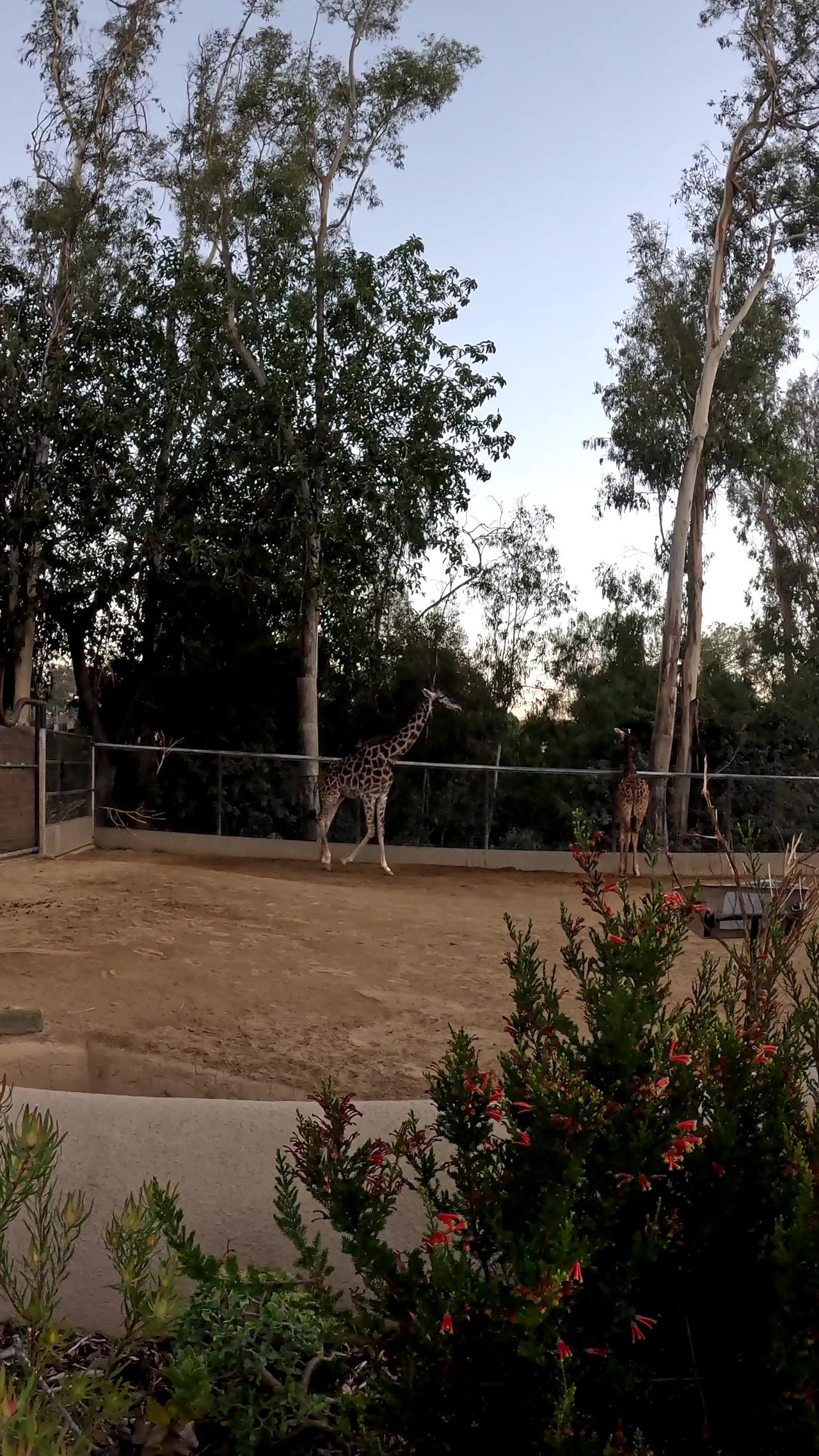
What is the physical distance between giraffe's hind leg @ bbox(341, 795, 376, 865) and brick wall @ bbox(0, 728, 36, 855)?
12.2 ft

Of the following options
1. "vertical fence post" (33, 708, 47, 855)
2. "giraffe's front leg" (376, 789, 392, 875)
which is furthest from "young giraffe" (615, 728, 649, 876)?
"vertical fence post" (33, 708, 47, 855)

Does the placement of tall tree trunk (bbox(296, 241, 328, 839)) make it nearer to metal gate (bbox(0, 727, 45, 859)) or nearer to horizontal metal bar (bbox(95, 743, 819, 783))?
horizontal metal bar (bbox(95, 743, 819, 783))

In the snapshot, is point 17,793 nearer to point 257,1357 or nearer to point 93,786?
point 93,786

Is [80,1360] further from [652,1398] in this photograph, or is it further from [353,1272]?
[652,1398]

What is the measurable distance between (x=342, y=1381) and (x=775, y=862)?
14538 millimetres

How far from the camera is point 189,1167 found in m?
3.93

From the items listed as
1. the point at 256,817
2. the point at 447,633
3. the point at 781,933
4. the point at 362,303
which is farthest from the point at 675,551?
the point at 781,933

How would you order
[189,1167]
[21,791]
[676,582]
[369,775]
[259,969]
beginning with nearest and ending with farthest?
[189,1167], [259,969], [21,791], [369,775], [676,582]

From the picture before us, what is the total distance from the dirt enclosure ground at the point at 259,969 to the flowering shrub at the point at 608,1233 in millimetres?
3003

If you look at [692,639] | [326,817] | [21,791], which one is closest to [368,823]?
[326,817]

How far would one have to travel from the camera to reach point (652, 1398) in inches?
106

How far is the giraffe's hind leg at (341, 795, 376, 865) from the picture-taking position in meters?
15.4

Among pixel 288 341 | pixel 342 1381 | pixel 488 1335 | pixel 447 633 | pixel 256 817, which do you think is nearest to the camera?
pixel 488 1335

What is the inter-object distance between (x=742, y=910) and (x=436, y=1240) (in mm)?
1986
